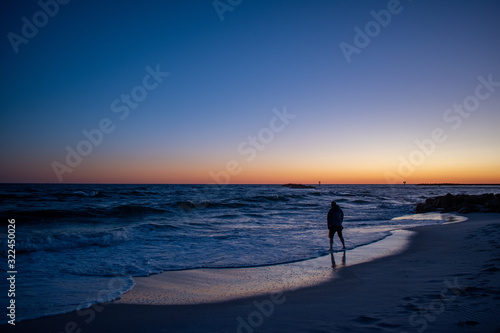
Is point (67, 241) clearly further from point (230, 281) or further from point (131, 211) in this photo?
point (131, 211)

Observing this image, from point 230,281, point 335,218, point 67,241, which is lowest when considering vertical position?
point 230,281

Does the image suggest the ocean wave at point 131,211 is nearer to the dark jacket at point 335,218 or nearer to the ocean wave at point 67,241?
the ocean wave at point 67,241

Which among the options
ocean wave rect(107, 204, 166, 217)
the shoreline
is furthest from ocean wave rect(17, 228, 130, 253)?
ocean wave rect(107, 204, 166, 217)

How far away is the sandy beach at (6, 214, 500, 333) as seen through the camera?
384cm

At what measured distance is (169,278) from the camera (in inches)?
281

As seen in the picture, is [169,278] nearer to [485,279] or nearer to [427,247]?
[485,279]

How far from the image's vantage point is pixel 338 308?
4.59 m

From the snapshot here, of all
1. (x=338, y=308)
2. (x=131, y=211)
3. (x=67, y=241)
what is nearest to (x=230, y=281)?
(x=338, y=308)

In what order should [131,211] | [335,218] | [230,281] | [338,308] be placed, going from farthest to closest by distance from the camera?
[131,211]
[335,218]
[230,281]
[338,308]

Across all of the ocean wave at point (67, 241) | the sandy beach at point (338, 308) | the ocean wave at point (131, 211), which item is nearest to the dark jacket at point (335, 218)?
the sandy beach at point (338, 308)

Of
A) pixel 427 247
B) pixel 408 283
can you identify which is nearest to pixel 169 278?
pixel 408 283

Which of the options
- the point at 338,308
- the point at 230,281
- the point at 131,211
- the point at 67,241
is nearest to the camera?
the point at 338,308

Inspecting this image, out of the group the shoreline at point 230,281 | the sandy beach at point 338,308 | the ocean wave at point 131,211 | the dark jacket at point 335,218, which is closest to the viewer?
the sandy beach at point 338,308

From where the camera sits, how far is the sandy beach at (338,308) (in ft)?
12.6
